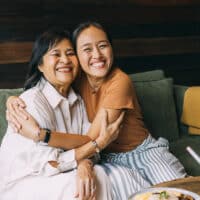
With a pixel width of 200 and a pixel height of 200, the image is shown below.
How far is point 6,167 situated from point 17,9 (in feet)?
4.52

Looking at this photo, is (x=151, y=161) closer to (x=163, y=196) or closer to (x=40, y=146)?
(x=40, y=146)

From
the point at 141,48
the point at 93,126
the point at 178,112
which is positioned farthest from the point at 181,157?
the point at 141,48

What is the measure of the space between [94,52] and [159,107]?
2.84ft

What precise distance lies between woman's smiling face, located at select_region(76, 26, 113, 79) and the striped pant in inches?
16.5

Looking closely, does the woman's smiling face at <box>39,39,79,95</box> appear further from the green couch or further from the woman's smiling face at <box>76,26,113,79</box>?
the green couch

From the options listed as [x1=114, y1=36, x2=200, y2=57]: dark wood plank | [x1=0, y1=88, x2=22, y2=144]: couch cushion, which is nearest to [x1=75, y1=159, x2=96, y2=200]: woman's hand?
[x1=0, y1=88, x2=22, y2=144]: couch cushion

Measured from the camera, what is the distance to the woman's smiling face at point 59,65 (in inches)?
73.2

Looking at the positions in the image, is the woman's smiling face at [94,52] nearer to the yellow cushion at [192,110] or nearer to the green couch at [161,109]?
the green couch at [161,109]

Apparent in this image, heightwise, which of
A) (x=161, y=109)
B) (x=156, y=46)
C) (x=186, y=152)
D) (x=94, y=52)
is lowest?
(x=186, y=152)

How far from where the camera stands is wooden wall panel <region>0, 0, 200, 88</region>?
9.20 feet

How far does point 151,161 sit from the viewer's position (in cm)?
195

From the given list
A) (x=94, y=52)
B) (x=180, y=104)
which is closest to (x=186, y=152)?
(x=180, y=104)

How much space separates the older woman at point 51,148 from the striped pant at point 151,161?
0.68 ft

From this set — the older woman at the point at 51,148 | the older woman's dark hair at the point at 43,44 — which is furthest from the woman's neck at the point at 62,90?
the older woman's dark hair at the point at 43,44
